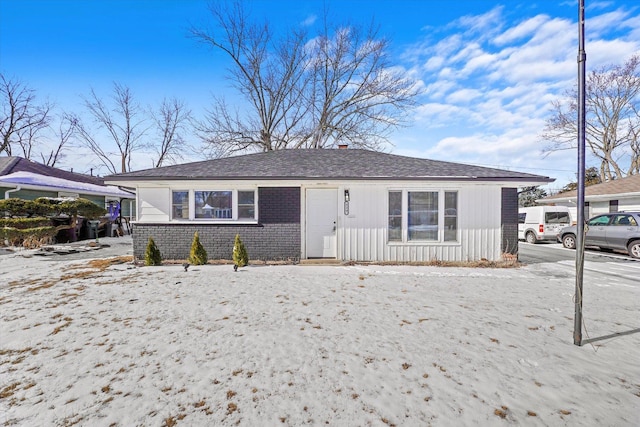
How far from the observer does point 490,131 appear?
16.0 meters

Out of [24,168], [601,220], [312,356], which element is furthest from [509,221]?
[24,168]

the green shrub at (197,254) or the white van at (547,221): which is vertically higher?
the white van at (547,221)

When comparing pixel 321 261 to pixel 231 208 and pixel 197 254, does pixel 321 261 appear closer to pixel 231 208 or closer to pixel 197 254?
pixel 231 208

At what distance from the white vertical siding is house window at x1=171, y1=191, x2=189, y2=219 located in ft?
14.4

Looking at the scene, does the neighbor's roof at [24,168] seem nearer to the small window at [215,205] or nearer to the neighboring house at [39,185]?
the neighboring house at [39,185]

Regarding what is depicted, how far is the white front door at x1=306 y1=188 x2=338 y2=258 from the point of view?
8305 mm

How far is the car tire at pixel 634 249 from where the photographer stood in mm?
9359

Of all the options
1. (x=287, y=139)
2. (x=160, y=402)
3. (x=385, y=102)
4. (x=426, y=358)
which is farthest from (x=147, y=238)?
(x=385, y=102)

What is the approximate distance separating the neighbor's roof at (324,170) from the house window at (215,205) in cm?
66

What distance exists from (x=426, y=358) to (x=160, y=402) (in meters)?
2.56

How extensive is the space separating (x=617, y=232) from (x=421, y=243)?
779cm

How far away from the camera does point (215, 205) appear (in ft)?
26.3

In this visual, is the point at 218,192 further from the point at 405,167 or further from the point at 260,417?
the point at 260,417

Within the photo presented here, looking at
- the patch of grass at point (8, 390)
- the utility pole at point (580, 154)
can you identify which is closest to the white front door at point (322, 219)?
the utility pole at point (580, 154)
